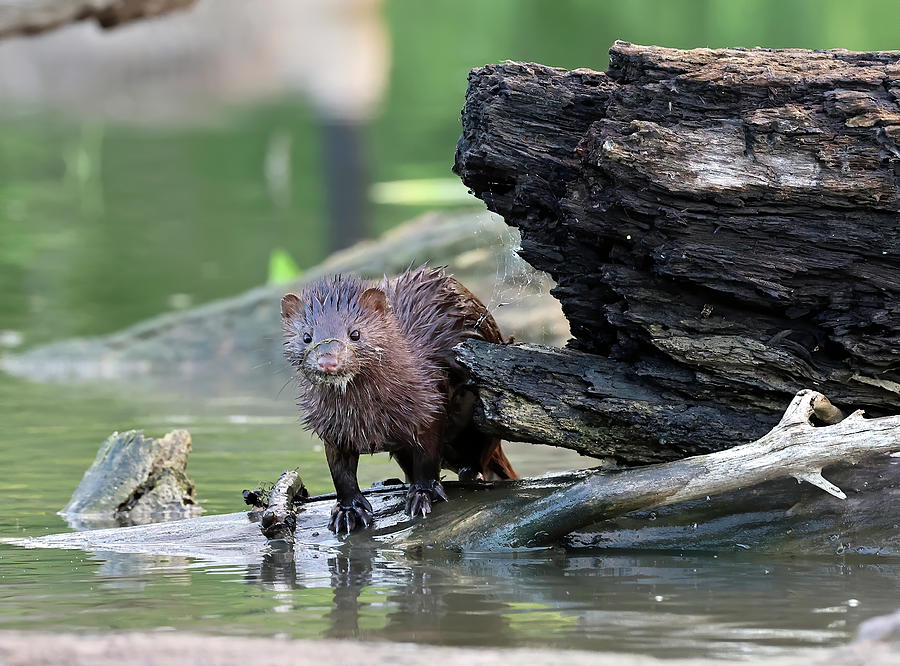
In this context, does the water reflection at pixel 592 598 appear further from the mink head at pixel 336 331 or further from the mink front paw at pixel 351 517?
the mink head at pixel 336 331

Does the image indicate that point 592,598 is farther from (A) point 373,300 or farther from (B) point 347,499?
(A) point 373,300

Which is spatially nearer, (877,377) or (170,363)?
(877,377)

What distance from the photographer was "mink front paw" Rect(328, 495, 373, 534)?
5.29 m

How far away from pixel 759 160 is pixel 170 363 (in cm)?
712

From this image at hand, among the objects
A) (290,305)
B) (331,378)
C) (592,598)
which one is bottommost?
(592,598)

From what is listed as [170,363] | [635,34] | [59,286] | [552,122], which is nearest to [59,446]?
[170,363]

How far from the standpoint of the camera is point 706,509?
4938 millimetres

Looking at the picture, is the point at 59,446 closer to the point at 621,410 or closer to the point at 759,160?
the point at 621,410

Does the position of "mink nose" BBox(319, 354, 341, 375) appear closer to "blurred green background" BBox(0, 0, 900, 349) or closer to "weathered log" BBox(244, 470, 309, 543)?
"weathered log" BBox(244, 470, 309, 543)

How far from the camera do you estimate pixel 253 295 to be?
11.2 meters

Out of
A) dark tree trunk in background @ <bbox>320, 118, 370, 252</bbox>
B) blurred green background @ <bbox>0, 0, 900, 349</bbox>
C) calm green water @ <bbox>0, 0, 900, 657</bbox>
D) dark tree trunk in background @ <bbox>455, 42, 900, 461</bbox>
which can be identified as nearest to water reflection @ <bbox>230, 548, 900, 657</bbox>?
calm green water @ <bbox>0, 0, 900, 657</bbox>

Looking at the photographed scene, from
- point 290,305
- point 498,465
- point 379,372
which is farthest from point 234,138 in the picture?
point 379,372

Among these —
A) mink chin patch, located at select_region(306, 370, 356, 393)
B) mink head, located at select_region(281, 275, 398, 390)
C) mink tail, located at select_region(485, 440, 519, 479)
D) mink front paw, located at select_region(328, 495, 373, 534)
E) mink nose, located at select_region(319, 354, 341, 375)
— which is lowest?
mink front paw, located at select_region(328, 495, 373, 534)

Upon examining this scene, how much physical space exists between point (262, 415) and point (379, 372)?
424 centimetres
